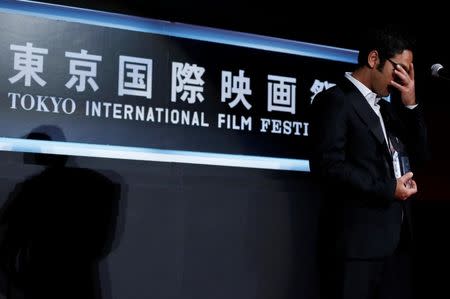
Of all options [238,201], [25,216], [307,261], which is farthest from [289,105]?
[25,216]

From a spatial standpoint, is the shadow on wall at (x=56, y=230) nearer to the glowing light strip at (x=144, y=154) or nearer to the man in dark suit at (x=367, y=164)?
the glowing light strip at (x=144, y=154)

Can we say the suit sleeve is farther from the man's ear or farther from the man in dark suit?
the man's ear

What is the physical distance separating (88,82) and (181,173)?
64 centimetres

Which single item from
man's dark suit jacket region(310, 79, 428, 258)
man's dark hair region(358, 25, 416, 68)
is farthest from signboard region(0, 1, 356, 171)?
man's dark hair region(358, 25, 416, 68)

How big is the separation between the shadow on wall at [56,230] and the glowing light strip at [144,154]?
0.12 feet

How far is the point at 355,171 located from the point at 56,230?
4.84 feet

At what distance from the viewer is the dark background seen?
3363 millimetres

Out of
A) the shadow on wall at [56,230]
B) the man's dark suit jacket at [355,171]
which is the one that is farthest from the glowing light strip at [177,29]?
the man's dark suit jacket at [355,171]

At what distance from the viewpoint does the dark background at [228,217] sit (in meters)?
3.36

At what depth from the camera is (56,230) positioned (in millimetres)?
3215

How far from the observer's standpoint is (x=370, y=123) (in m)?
2.56

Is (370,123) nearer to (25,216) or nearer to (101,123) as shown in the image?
(101,123)

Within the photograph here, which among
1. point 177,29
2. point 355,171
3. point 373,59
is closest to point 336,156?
point 355,171

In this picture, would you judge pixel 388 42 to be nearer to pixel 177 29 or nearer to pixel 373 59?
pixel 373 59
